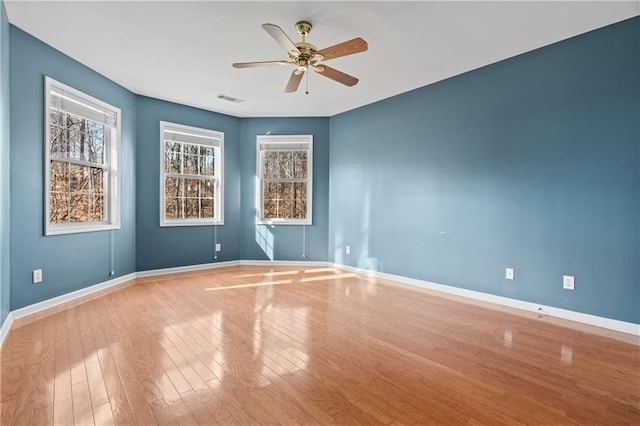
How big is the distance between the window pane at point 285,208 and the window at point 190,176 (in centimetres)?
105

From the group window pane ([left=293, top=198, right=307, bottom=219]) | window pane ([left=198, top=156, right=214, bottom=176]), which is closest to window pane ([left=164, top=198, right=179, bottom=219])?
window pane ([left=198, top=156, right=214, bottom=176])

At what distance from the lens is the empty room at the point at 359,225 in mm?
1872

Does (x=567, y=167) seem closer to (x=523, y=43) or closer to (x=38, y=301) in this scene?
(x=523, y=43)

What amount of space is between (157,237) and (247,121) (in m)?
2.55

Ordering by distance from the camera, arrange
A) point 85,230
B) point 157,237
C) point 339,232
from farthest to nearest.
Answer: point 339,232 < point 157,237 < point 85,230

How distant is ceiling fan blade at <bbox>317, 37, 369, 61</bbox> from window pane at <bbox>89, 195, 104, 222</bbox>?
3.37 metres

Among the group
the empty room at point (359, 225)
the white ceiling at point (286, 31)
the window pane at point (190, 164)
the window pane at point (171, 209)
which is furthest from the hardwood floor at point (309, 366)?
the white ceiling at point (286, 31)

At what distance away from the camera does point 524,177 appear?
3283 millimetres

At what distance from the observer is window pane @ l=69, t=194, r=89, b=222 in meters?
3.60

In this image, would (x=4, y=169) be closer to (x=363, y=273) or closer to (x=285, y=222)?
(x=285, y=222)

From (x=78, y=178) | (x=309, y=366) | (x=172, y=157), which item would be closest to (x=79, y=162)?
(x=78, y=178)

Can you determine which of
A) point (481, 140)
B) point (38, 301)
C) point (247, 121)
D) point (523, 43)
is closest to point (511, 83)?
point (523, 43)

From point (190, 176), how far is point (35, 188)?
7.22ft

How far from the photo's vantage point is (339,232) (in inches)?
214
